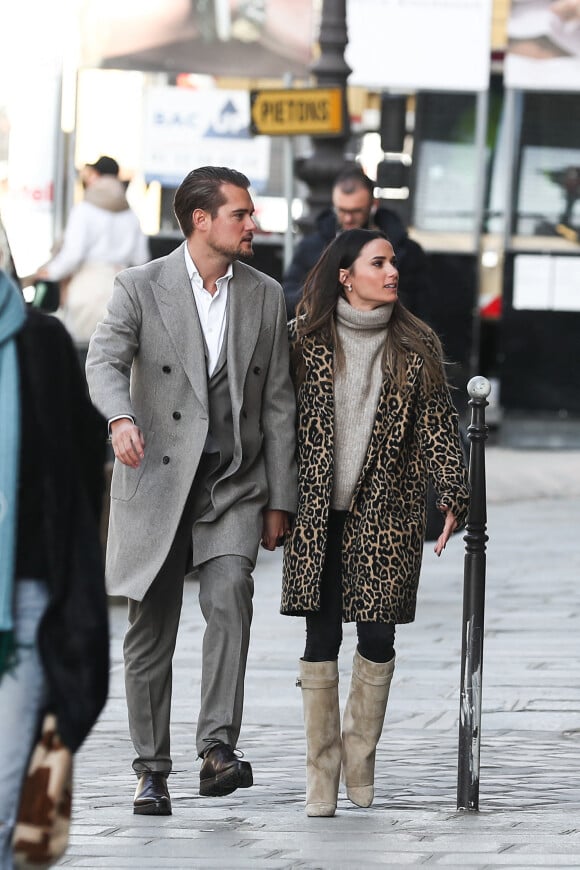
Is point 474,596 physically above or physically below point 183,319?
below

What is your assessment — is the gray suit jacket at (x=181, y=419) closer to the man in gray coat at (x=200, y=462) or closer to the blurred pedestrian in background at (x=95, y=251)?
the man in gray coat at (x=200, y=462)

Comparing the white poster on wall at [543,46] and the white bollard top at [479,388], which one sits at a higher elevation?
the white poster on wall at [543,46]

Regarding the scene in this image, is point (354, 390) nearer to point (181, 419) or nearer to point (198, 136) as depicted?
point (181, 419)

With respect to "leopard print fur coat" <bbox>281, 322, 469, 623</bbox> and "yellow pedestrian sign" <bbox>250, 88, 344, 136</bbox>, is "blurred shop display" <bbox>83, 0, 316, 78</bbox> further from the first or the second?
"leopard print fur coat" <bbox>281, 322, 469, 623</bbox>

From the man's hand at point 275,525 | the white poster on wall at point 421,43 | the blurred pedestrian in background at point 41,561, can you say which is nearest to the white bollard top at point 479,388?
the man's hand at point 275,525

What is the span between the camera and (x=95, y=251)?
44.3 feet

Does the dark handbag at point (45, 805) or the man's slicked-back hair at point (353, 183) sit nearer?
the dark handbag at point (45, 805)

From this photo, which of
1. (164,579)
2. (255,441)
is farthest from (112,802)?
(255,441)

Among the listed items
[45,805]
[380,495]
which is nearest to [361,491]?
[380,495]

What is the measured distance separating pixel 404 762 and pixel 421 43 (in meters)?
13.3

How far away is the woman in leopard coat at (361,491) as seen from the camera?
6.38 m

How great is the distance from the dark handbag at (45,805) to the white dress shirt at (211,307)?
7.82 ft

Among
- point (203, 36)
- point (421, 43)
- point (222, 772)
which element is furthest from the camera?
point (421, 43)

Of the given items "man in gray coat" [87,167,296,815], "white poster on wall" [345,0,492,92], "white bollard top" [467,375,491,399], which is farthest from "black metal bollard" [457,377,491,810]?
"white poster on wall" [345,0,492,92]
